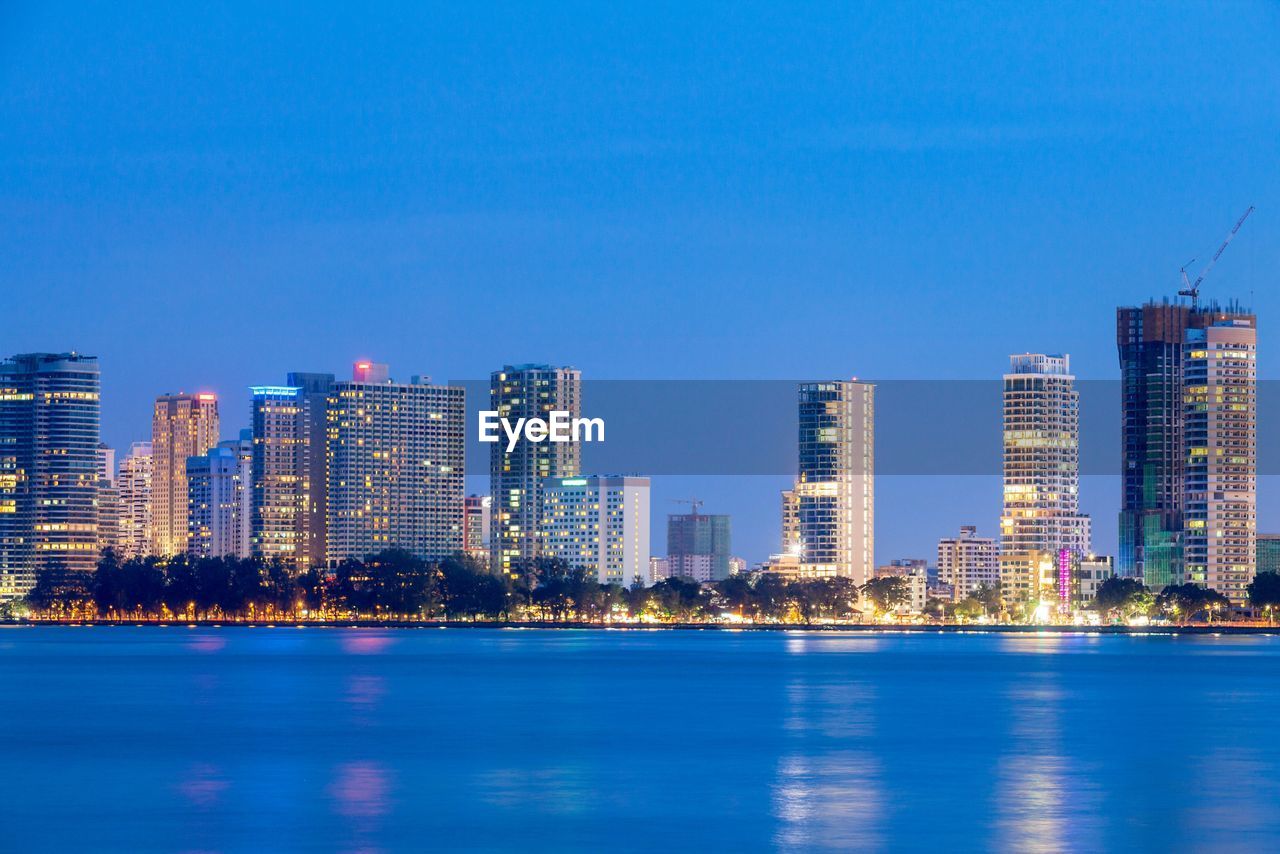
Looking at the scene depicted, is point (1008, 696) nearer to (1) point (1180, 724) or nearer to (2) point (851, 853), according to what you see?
(1) point (1180, 724)

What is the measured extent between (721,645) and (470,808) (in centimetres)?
14989

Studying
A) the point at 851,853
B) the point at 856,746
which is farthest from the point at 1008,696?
the point at 851,853

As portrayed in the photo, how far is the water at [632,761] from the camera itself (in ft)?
148

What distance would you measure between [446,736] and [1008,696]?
116 ft

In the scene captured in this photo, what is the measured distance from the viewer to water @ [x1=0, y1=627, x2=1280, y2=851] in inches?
1779

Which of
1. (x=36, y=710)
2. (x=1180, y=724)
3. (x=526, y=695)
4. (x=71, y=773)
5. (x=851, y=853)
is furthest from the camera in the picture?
(x=526, y=695)

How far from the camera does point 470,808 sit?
4891cm

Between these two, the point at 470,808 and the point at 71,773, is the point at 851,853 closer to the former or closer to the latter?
the point at 470,808

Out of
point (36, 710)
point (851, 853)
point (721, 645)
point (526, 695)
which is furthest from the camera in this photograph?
point (721, 645)

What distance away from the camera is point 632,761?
61.0 metres

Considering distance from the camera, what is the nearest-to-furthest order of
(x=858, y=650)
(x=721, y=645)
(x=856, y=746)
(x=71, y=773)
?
(x=71, y=773)
(x=856, y=746)
(x=858, y=650)
(x=721, y=645)

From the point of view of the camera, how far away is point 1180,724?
260 ft

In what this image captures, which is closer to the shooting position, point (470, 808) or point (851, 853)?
point (851, 853)

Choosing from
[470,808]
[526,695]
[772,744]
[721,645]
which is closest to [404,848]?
[470,808]
